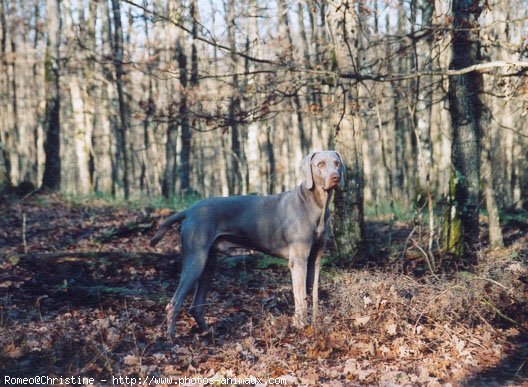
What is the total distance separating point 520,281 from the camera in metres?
6.38

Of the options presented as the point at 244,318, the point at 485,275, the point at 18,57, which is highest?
the point at 18,57

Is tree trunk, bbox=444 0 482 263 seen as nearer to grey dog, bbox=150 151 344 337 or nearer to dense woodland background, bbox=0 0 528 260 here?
dense woodland background, bbox=0 0 528 260

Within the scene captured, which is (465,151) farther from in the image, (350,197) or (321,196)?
(321,196)

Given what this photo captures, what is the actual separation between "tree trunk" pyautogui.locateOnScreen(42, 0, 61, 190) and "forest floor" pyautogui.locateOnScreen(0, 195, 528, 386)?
30.6ft

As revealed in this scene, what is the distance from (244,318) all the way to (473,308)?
2641 millimetres

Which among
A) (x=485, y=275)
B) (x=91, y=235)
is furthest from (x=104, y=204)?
(x=485, y=275)

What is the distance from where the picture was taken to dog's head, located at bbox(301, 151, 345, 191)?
593 cm

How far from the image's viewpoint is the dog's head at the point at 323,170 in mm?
5930

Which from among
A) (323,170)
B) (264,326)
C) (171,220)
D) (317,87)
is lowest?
(264,326)

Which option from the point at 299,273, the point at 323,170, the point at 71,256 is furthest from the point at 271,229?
the point at 71,256

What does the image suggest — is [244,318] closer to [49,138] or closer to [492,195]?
[492,195]

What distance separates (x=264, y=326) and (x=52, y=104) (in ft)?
45.4

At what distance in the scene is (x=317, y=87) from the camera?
10133mm

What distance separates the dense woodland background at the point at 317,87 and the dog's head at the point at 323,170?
152 centimetres
